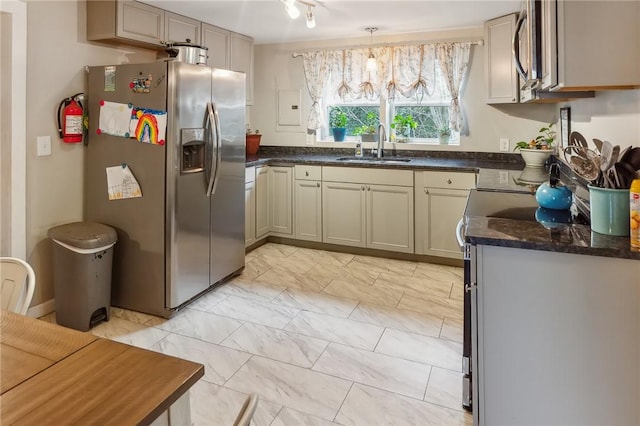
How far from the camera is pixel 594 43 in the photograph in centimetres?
142

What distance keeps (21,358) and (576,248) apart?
1.65 metres

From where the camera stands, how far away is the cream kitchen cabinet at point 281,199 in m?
4.44

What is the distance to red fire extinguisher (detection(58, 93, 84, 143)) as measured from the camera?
284cm

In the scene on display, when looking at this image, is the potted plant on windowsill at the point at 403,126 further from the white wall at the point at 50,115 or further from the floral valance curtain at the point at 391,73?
the white wall at the point at 50,115

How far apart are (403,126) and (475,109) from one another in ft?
2.42

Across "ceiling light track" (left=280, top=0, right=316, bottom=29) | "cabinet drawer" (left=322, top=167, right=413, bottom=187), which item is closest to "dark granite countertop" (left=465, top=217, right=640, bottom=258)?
"ceiling light track" (left=280, top=0, right=316, bottom=29)

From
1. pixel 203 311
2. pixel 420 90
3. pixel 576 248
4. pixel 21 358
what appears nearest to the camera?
pixel 21 358

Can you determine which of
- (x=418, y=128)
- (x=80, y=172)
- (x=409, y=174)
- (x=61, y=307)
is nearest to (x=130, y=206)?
(x=80, y=172)

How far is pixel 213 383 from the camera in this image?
213 centimetres

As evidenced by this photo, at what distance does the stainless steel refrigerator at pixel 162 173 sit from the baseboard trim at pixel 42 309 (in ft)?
1.34

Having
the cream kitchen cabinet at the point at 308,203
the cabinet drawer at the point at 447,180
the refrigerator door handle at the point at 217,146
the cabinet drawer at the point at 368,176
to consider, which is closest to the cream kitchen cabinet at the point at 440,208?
the cabinet drawer at the point at 447,180

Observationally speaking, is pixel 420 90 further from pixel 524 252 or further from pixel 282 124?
pixel 524 252

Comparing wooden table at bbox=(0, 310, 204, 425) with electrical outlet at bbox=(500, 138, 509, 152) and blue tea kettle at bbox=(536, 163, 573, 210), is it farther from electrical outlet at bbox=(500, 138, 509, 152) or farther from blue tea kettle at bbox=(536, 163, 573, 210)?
electrical outlet at bbox=(500, 138, 509, 152)

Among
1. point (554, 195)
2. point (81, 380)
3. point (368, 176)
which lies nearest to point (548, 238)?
point (554, 195)
